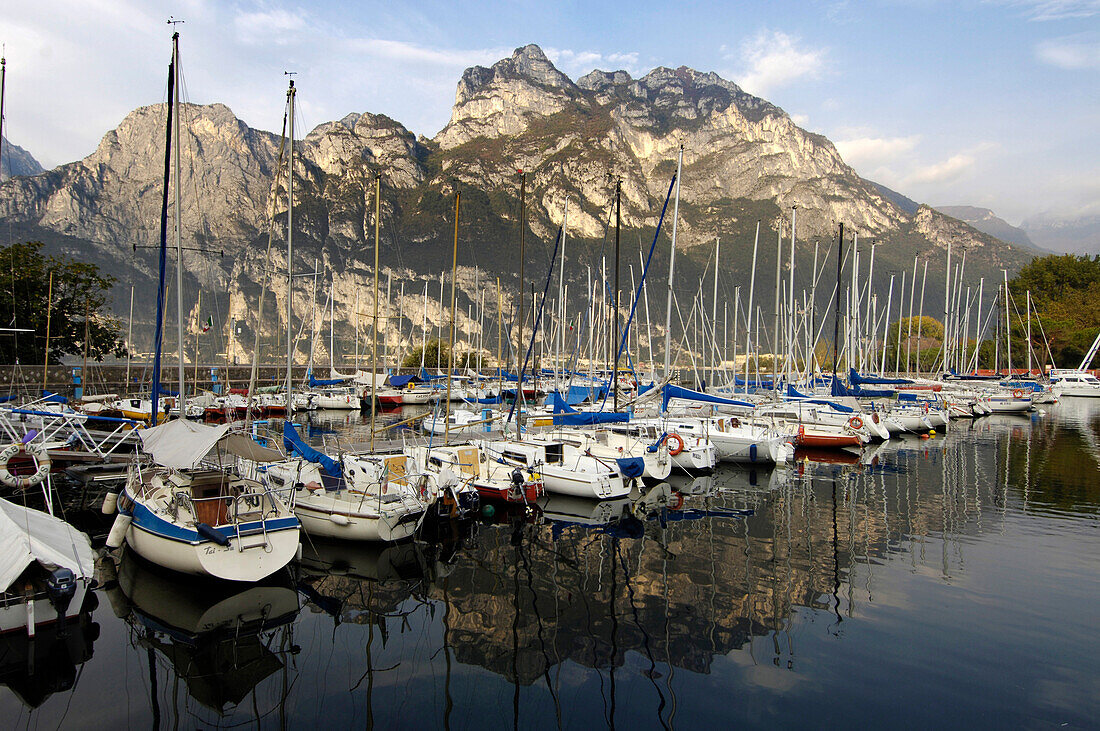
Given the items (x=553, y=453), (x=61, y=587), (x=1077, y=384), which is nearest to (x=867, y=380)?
(x=553, y=453)

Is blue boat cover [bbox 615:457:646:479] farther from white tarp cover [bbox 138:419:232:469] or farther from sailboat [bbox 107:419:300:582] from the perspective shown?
white tarp cover [bbox 138:419:232:469]

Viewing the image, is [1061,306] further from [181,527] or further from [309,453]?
[181,527]

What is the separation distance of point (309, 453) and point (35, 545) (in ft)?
24.1

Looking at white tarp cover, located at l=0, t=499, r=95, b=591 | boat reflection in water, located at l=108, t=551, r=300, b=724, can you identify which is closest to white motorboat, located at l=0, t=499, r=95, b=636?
white tarp cover, located at l=0, t=499, r=95, b=591

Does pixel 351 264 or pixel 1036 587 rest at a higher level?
pixel 351 264

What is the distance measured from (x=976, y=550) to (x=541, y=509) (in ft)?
42.3

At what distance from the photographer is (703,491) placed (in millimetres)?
23969

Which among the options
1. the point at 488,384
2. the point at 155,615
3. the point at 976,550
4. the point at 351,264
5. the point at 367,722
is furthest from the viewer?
the point at 351,264

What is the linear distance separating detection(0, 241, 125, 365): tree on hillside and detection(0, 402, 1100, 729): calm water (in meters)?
47.1

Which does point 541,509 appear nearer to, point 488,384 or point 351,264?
point 488,384

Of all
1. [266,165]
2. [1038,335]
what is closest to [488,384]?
[1038,335]

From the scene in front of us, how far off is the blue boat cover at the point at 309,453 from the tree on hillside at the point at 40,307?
129 feet

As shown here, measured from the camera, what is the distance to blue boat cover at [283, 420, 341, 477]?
17.1 metres

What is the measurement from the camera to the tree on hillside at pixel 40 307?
47.7 m
